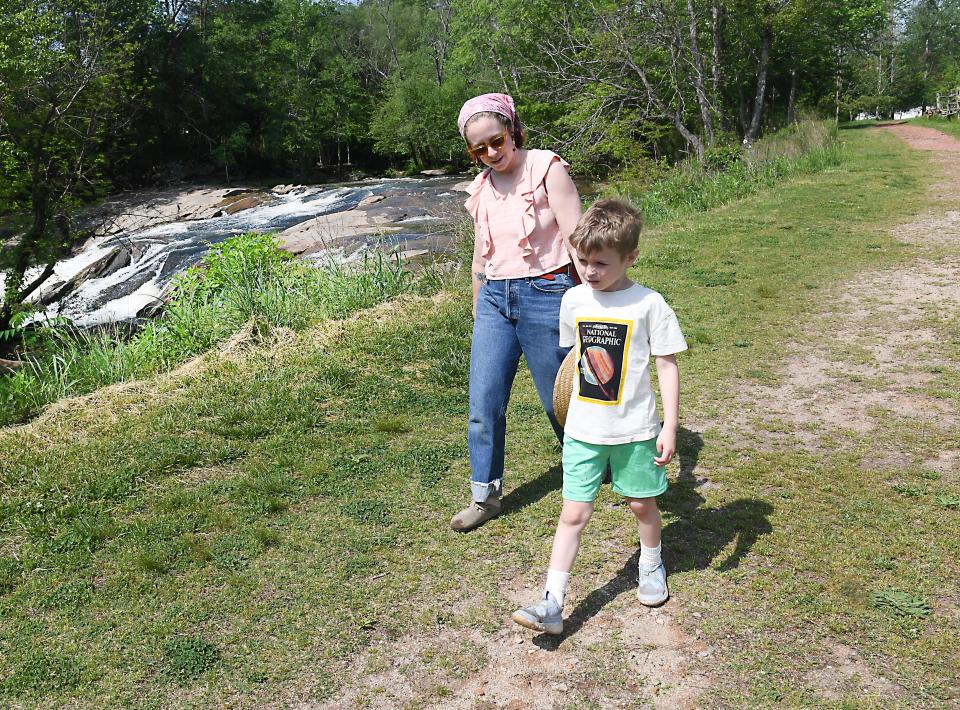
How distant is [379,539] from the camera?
11.9ft

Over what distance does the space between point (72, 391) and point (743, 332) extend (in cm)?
544

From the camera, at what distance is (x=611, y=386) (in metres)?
2.76

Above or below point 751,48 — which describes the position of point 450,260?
below

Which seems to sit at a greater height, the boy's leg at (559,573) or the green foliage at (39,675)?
the boy's leg at (559,573)

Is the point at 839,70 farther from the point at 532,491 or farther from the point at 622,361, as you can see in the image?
the point at 622,361

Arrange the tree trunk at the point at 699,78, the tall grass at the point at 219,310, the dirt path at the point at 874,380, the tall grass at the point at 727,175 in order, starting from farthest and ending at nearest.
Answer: the tree trunk at the point at 699,78, the tall grass at the point at 727,175, the tall grass at the point at 219,310, the dirt path at the point at 874,380

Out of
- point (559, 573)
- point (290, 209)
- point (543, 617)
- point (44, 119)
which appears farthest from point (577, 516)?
point (290, 209)

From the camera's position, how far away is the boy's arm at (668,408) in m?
2.69

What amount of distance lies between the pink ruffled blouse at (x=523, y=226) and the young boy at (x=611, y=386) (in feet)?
1.58

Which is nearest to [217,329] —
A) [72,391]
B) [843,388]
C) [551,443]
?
[72,391]

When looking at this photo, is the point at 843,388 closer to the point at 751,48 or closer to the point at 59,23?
the point at 59,23

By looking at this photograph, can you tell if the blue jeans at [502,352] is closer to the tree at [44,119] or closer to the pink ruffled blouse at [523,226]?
the pink ruffled blouse at [523,226]

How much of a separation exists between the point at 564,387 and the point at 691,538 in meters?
0.97

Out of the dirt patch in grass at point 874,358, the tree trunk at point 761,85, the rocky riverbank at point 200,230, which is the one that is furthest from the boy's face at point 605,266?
the tree trunk at point 761,85
